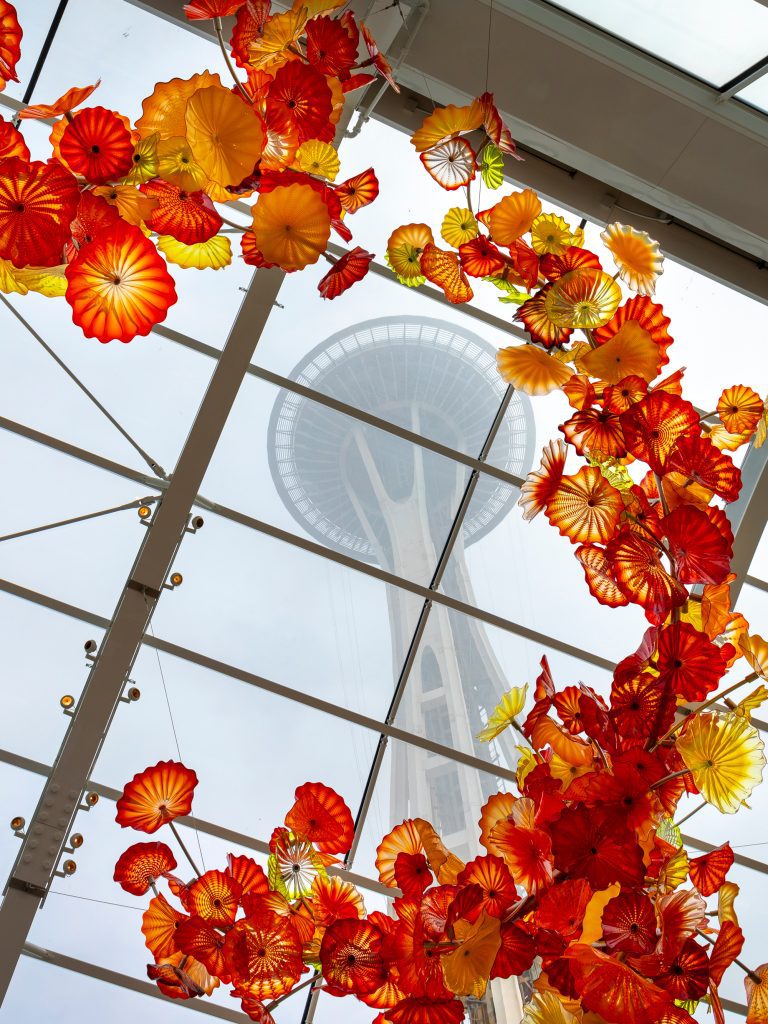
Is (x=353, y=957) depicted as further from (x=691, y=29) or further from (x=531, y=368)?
(x=691, y=29)

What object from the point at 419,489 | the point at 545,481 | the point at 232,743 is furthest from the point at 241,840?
the point at 545,481

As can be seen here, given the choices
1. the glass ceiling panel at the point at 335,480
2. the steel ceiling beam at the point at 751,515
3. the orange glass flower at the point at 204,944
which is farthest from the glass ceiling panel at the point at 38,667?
the steel ceiling beam at the point at 751,515

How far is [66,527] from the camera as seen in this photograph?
Result: 18.1 ft

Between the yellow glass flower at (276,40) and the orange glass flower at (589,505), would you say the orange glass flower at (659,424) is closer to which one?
the orange glass flower at (589,505)

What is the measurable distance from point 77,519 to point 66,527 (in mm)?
218

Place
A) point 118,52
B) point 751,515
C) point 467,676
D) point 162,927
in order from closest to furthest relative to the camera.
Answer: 1. point 162,927
2. point 118,52
3. point 467,676
4. point 751,515

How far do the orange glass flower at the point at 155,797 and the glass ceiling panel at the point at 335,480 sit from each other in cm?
261

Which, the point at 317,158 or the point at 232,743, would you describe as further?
the point at 232,743

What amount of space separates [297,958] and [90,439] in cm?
335

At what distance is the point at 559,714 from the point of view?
3.18 m

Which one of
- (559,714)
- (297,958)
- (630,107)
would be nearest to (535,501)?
(559,714)

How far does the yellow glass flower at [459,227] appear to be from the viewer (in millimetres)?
3633

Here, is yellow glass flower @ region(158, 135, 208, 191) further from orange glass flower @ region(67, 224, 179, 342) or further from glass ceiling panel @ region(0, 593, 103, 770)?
glass ceiling panel @ region(0, 593, 103, 770)

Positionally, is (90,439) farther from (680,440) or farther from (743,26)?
(743,26)
